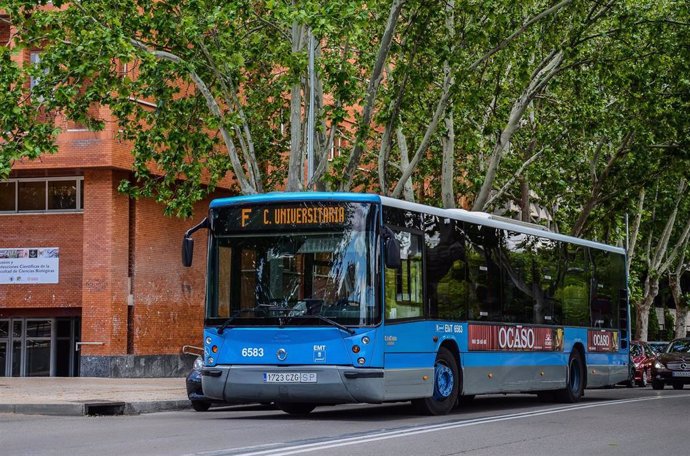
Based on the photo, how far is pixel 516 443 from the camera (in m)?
12.9

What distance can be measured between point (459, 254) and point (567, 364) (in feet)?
17.0

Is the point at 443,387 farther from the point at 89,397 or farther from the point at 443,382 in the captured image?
the point at 89,397

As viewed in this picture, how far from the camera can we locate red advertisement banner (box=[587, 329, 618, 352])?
79.6ft

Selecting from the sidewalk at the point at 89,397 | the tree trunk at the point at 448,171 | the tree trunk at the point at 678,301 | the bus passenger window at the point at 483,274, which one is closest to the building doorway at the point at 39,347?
the sidewalk at the point at 89,397

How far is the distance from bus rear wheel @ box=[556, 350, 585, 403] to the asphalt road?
9.09 ft

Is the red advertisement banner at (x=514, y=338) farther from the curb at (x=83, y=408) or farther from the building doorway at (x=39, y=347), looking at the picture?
the building doorway at (x=39, y=347)

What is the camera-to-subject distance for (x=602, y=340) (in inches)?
981

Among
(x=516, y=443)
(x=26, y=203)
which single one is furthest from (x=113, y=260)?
(x=516, y=443)

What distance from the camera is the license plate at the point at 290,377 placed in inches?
637

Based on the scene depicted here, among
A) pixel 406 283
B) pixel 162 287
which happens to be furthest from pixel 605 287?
pixel 162 287

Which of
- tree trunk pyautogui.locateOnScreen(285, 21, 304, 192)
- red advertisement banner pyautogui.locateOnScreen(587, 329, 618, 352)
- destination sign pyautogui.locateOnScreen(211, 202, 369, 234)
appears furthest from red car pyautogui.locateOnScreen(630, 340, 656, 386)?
destination sign pyautogui.locateOnScreen(211, 202, 369, 234)

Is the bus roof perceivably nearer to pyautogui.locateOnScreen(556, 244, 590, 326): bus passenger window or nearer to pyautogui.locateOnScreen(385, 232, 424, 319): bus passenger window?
pyautogui.locateOnScreen(385, 232, 424, 319): bus passenger window

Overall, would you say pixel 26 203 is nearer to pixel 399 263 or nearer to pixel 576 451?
pixel 399 263

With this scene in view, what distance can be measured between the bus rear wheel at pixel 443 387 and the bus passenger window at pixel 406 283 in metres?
1.08
